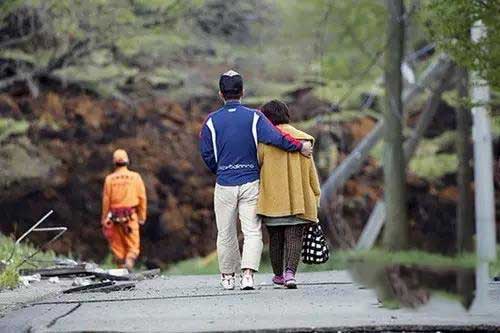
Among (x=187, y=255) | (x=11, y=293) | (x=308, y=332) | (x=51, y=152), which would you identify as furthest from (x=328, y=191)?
(x=308, y=332)

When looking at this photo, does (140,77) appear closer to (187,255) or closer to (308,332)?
(187,255)

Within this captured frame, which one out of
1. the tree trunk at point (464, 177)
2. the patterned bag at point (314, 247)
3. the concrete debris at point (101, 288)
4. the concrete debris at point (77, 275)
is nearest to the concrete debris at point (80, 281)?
the concrete debris at point (77, 275)

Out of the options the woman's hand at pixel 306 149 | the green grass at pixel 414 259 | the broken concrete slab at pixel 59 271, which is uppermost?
the woman's hand at pixel 306 149

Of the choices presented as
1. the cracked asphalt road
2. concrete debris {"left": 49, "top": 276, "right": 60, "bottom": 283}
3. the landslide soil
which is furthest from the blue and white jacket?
the landslide soil

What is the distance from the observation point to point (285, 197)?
13000mm

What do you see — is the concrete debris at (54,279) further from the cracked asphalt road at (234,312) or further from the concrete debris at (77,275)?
the cracked asphalt road at (234,312)

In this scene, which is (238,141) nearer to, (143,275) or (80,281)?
(80,281)

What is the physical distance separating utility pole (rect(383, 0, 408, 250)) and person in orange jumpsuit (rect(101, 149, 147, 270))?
373 inches

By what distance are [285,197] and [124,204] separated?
822 centimetres

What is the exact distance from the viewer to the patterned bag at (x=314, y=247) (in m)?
13.4

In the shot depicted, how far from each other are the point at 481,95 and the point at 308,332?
61.2 feet

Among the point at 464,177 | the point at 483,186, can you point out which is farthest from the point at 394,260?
the point at 464,177

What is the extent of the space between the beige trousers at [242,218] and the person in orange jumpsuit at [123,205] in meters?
7.77

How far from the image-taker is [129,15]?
27.2 m
